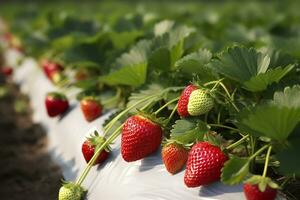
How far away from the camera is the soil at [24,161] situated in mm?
3240

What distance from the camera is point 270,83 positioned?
7.68 feet

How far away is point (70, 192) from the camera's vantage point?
8.19 ft

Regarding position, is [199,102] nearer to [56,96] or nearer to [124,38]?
[124,38]

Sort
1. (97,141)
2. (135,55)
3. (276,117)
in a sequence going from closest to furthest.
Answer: (276,117) < (97,141) < (135,55)

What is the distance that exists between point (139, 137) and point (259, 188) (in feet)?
2.01

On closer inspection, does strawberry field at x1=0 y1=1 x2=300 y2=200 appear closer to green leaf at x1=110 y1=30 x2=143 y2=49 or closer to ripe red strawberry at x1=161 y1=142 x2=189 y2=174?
ripe red strawberry at x1=161 y1=142 x2=189 y2=174

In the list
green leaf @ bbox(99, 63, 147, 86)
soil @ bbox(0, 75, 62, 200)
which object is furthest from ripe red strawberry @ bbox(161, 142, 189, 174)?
soil @ bbox(0, 75, 62, 200)

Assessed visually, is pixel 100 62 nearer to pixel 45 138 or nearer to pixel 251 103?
pixel 45 138

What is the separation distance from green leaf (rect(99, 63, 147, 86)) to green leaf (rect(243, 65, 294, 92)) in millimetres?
673

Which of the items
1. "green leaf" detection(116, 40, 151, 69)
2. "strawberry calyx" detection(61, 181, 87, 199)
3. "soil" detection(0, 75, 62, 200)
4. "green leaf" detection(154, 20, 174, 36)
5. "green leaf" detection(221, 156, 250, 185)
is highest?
"green leaf" detection(116, 40, 151, 69)

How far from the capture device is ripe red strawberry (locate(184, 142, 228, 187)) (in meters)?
2.12

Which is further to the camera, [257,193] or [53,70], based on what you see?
[53,70]

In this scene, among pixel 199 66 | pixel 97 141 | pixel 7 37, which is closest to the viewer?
pixel 199 66

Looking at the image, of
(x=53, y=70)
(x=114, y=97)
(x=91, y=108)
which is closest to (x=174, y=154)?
(x=91, y=108)
